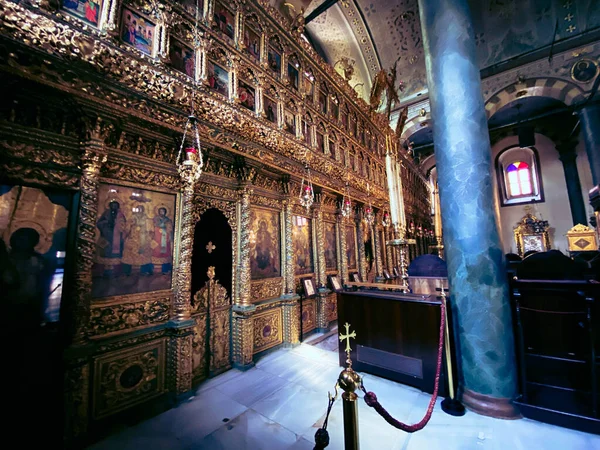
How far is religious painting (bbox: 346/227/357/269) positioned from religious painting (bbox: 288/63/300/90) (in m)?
4.85

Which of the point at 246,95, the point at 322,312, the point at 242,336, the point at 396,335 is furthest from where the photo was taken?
the point at 322,312

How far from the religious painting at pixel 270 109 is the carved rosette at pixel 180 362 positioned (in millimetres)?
4474

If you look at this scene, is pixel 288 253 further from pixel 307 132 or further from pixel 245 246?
pixel 307 132

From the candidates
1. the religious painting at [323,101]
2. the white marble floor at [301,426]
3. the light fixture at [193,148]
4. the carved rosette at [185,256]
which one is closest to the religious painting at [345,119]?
the religious painting at [323,101]

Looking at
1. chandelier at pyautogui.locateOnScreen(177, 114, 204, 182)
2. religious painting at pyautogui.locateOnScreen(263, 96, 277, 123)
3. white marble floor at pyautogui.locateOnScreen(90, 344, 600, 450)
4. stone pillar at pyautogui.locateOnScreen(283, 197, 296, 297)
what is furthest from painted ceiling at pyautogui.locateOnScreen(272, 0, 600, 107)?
white marble floor at pyautogui.locateOnScreen(90, 344, 600, 450)

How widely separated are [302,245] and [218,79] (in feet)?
13.5

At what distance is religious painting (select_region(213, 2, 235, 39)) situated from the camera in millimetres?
4449

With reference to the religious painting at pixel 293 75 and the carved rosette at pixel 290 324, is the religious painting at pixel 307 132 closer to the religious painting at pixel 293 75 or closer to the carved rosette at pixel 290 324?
the religious painting at pixel 293 75

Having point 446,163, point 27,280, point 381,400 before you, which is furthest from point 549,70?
point 27,280

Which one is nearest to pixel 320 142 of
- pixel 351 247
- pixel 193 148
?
pixel 351 247

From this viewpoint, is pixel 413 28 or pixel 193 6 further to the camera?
pixel 413 28

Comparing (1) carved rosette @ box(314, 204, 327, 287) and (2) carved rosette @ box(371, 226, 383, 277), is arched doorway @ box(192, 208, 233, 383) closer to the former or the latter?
(1) carved rosette @ box(314, 204, 327, 287)

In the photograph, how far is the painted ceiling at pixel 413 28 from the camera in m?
8.56

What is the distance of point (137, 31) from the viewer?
11.0 ft
